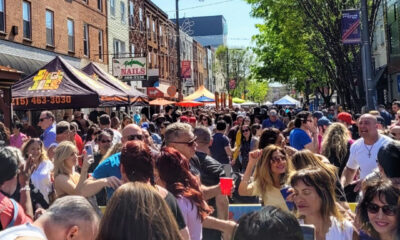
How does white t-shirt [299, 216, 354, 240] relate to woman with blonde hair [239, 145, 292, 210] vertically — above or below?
below

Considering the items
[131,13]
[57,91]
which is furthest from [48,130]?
[131,13]

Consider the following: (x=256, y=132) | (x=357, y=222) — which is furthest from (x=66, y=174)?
(x=256, y=132)

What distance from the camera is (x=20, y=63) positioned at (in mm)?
17719

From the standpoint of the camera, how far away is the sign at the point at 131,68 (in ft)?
65.2

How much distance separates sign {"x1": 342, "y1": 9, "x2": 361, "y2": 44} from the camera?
41.5ft

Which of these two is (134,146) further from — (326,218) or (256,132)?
(256,132)

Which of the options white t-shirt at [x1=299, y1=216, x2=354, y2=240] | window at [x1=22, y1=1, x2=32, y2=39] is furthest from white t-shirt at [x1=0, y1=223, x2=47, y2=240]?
window at [x1=22, y1=1, x2=32, y2=39]

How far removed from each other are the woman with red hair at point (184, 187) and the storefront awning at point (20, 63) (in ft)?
46.5

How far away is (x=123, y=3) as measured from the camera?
3150 centimetres

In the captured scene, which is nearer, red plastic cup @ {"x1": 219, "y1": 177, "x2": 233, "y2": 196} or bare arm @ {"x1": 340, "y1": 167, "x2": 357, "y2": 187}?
red plastic cup @ {"x1": 219, "y1": 177, "x2": 233, "y2": 196}

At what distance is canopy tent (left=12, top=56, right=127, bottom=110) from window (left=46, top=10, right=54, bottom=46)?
10463mm

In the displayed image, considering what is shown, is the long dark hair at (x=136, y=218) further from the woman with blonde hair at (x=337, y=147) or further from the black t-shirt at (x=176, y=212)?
the woman with blonde hair at (x=337, y=147)

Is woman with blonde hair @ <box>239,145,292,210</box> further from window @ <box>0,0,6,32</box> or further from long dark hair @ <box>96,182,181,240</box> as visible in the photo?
window @ <box>0,0,6,32</box>

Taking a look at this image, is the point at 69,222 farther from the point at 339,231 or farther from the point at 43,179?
the point at 43,179
